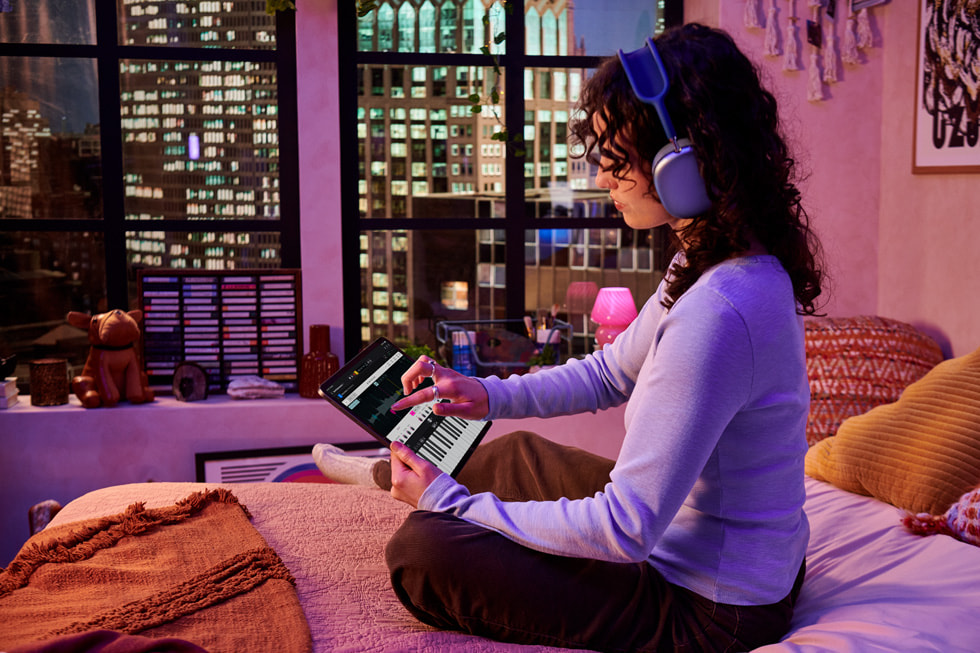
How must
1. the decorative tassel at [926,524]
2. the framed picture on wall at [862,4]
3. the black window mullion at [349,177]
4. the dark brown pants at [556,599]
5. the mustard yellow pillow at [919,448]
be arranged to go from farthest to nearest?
the black window mullion at [349,177]
the framed picture on wall at [862,4]
the mustard yellow pillow at [919,448]
the decorative tassel at [926,524]
the dark brown pants at [556,599]

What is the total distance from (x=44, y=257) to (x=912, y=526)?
2.85 meters

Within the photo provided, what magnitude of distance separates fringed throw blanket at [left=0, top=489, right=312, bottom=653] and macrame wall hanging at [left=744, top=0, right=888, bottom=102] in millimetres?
2454

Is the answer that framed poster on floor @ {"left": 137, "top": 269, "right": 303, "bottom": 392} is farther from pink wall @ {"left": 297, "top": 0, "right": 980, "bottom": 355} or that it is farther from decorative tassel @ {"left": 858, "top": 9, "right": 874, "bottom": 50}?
decorative tassel @ {"left": 858, "top": 9, "right": 874, "bottom": 50}

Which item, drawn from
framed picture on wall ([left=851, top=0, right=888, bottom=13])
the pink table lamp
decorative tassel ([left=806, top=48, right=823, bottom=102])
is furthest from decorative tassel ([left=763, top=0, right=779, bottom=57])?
the pink table lamp

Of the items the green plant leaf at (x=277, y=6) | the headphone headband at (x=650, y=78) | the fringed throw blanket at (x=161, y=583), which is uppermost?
the green plant leaf at (x=277, y=6)

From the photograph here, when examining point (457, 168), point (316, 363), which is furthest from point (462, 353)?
point (457, 168)

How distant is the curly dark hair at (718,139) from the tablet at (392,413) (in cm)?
59

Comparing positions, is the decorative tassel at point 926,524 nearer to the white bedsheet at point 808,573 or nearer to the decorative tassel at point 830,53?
the white bedsheet at point 808,573

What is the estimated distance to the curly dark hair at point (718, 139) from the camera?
4.07 ft

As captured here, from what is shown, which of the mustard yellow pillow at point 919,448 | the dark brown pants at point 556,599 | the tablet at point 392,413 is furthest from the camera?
the mustard yellow pillow at point 919,448

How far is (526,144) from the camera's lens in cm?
341

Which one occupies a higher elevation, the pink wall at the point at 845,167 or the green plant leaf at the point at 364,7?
the green plant leaf at the point at 364,7

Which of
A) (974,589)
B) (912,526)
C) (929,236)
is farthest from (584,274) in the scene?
(974,589)

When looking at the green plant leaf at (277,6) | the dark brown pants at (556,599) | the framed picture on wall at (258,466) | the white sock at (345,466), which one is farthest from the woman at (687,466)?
the green plant leaf at (277,6)
